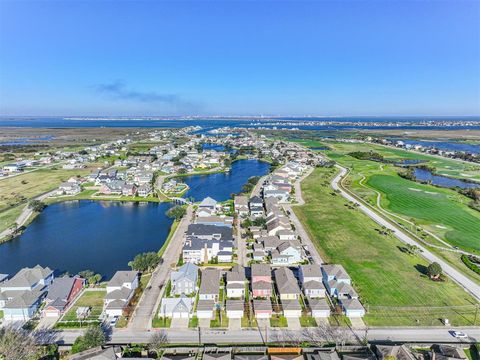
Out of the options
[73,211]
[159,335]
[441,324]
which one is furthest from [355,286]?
[73,211]

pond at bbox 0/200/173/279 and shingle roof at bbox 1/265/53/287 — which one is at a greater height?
shingle roof at bbox 1/265/53/287

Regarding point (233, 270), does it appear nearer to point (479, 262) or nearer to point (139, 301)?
point (139, 301)

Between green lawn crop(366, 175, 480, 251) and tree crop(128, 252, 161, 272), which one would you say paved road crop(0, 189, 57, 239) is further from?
green lawn crop(366, 175, 480, 251)

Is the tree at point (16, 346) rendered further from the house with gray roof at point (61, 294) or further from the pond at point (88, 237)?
the pond at point (88, 237)

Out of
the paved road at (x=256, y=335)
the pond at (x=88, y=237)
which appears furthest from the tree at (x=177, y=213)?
the paved road at (x=256, y=335)

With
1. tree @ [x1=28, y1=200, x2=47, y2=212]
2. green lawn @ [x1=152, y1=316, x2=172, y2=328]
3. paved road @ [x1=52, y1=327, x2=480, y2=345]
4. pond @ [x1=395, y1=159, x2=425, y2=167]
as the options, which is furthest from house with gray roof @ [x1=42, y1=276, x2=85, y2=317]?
pond @ [x1=395, y1=159, x2=425, y2=167]

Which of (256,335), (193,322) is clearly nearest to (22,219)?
(193,322)

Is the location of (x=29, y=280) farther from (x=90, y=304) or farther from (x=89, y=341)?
(x=89, y=341)

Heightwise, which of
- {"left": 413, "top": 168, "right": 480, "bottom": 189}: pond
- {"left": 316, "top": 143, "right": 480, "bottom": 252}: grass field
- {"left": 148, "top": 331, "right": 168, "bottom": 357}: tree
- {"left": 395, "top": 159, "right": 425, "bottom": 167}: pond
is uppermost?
{"left": 148, "top": 331, "right": 168, "bottom": 357}: tree
